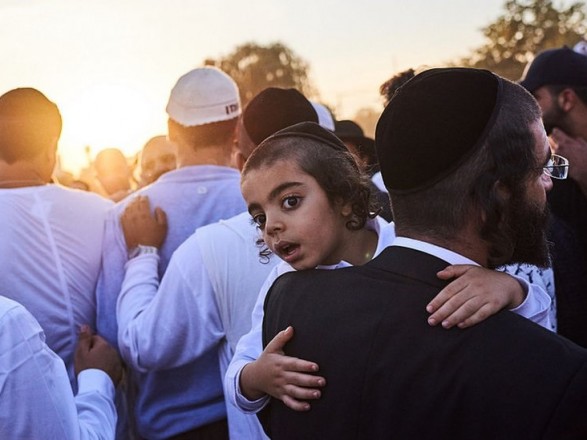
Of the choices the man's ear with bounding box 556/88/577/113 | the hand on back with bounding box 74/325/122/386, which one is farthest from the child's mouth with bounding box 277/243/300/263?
the man's ear with bounding box 556/88/577/113

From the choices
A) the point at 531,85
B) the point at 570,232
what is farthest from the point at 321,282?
the point at 531,85

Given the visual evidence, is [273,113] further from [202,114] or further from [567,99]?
[567,99]

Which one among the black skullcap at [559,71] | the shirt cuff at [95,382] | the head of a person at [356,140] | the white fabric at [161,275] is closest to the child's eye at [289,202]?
the white fabric at [161,275]

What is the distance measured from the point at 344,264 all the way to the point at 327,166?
1.05 feet

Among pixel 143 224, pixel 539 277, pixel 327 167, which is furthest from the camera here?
pixel 143 224

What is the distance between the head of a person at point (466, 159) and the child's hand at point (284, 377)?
1.31 ft

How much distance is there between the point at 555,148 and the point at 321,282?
2.31 meters

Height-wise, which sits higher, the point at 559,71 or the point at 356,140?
the point at 559,71

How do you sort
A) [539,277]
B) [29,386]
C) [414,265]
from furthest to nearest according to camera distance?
[539,277] < [29,386] < [414,265]

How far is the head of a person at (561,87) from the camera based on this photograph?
3.66 m

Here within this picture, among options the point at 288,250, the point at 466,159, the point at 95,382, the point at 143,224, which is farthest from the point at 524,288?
the point at 143,224

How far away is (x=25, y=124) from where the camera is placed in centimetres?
Result: 322

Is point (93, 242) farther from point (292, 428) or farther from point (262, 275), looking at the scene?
point (292, 428)

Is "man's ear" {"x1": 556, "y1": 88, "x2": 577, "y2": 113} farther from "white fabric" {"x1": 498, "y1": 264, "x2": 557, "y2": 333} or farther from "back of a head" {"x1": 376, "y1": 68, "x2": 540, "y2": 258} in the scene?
"back of a head" {"x1": 376, "y1": 68, "x2": 540, "y2": 258}
